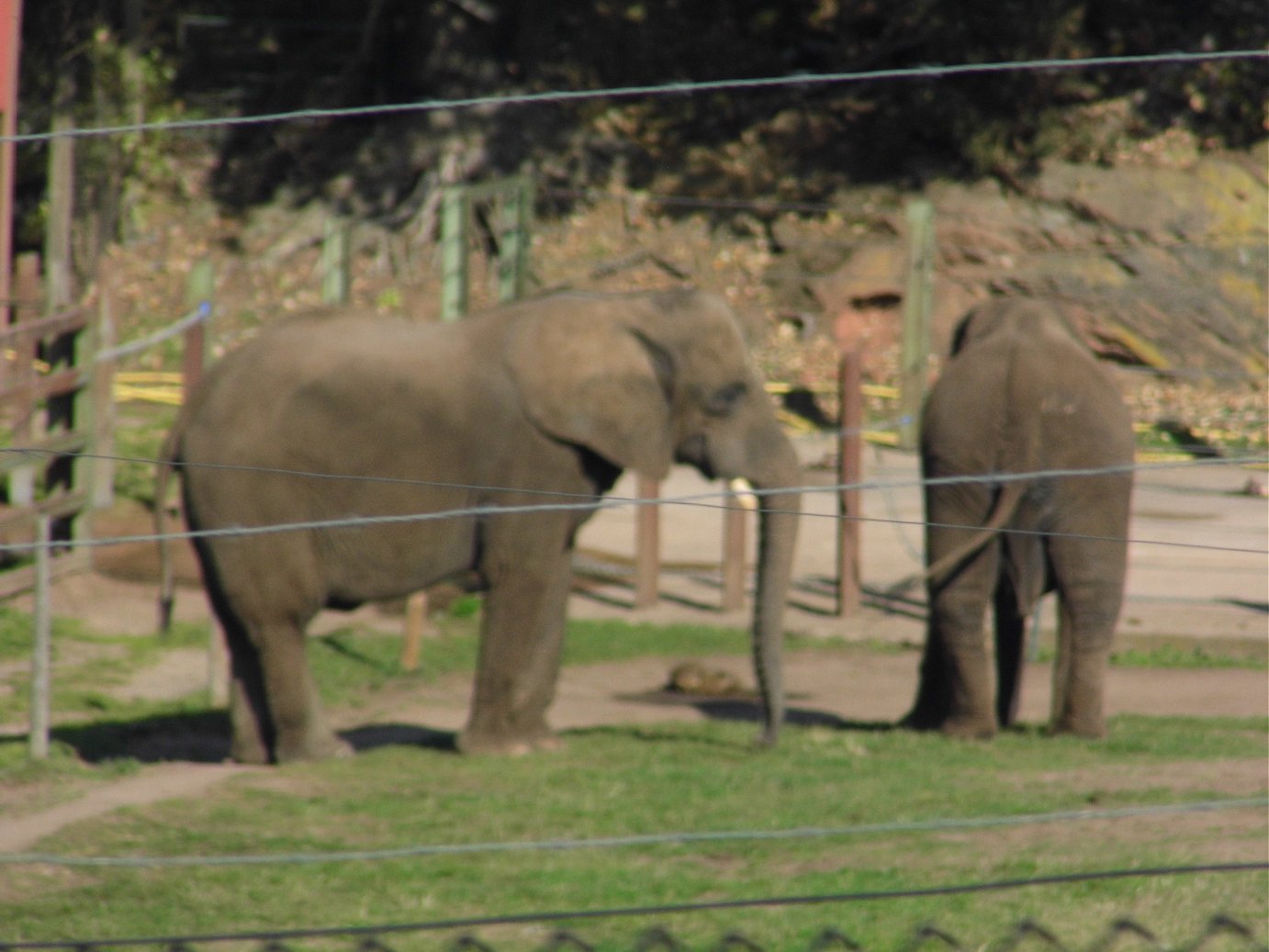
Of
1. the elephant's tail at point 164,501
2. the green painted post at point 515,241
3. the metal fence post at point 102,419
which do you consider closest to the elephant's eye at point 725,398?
the elephant's tail at point 164,501

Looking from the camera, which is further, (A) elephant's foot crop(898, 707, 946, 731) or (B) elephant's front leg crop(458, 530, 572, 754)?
(A) elephant's foot crop(898, 707, 946, 731)

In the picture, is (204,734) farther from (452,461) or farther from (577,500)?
(577,500)

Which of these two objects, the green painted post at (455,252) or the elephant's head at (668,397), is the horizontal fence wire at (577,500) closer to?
the elephant's head at (668,397)

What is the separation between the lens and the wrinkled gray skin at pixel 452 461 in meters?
8.20

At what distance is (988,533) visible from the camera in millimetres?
8523

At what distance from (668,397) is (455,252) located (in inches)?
235

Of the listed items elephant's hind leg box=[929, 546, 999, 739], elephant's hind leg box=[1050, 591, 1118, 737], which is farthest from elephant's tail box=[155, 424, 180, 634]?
elephant's hind leg box=[1050, 591, 1118, 737]

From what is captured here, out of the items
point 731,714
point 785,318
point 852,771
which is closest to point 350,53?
point 785,318

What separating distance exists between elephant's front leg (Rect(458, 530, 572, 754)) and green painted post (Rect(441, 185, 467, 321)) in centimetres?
593

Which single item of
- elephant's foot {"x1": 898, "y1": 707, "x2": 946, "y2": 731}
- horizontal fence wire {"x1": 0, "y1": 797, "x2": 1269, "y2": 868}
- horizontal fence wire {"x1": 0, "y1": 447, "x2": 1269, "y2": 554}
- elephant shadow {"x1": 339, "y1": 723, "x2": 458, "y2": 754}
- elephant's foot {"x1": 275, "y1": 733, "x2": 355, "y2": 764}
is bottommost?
elephant shadow {"x1": 339, "y1": 723, "x2": 458, "y2": 754}

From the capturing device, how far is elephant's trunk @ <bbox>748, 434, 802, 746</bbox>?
27.4 feet

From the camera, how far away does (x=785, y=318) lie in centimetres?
2102

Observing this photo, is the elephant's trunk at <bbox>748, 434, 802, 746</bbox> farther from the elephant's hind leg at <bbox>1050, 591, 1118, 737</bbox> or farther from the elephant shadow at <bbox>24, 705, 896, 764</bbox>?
the elephant's hind leg at <bbox>1050, 591, 1118, 737</bbox>

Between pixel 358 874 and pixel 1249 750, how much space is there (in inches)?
160
